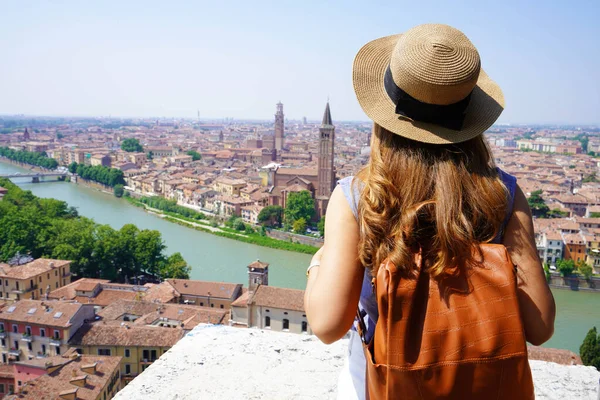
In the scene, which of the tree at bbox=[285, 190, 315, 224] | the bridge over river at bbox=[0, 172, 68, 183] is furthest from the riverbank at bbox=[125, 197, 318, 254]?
the bridge over river at bbox=[0, 172, 68, 183]

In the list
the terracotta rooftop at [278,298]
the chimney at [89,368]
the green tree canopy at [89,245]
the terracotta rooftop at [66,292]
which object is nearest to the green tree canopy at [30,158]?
the green tree canopy at [89,245]

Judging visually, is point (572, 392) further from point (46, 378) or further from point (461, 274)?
point (46, 378)

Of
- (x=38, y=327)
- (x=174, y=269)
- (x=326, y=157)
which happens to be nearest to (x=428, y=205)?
(x=38, y=327)

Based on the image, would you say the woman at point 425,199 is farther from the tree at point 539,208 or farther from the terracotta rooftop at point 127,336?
the tree at point 539,208

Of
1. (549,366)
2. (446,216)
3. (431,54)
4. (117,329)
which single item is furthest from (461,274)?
(117,329)

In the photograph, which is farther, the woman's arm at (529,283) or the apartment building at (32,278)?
the apartment building at (32,278)

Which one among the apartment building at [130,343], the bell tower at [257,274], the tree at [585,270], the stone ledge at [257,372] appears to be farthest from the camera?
the tree at [585,270]

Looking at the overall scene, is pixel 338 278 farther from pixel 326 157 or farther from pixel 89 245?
pixel 326 157
